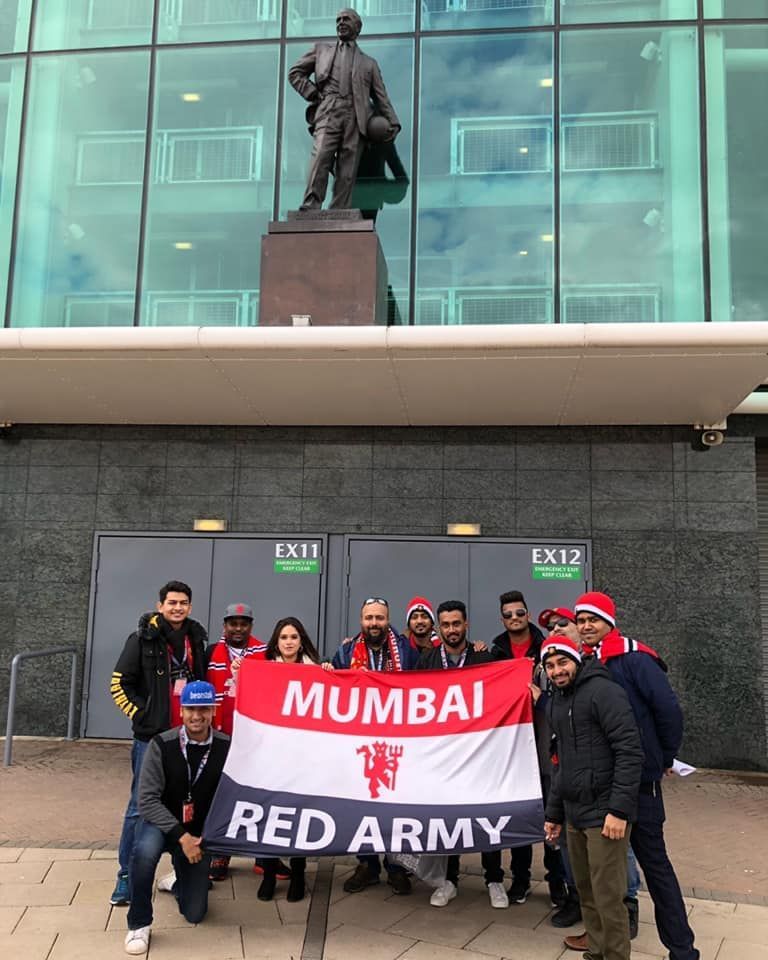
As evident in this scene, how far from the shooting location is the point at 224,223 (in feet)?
33.9

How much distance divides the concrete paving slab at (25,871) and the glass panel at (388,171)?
6.60 metres

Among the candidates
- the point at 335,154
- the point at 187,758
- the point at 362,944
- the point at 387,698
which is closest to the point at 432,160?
the point at 335,154

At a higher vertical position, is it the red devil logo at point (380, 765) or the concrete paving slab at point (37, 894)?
the red devil logo at point (380, 765)

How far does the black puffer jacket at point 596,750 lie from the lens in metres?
3.95

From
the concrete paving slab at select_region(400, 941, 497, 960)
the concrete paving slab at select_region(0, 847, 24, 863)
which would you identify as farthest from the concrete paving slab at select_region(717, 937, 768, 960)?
the concrete paving slab at select_region(0, 847, 24, 863)

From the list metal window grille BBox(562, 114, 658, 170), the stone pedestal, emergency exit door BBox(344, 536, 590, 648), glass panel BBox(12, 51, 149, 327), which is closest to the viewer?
the stone pedestal

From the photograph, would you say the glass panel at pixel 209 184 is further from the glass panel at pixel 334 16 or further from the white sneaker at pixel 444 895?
the white sneaker at pixel 444 895

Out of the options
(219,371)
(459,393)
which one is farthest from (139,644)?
(459,393)

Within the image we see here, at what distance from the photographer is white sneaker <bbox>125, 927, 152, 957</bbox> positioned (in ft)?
14.2

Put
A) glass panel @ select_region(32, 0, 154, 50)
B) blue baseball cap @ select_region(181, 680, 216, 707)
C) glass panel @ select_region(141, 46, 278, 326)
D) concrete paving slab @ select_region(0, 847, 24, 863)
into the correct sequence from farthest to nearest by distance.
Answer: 1. glass panel @ select_region(32, 0, 154, 50)
2. glass panel @ select_region(141, 46, 278, 326)
3. concrete paving slab @ select_region(0, 847, 24, 863)
4. blue baseball cap @ select_region(181, 680, 216, 707)

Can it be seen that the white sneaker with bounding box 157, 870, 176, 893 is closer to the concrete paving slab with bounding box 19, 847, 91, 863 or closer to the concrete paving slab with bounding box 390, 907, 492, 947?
the concrete paving slab with bounding box 19, 847, 91, 863

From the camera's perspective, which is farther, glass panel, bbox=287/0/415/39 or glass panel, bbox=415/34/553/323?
glass panel, bbox=287/0/415/39

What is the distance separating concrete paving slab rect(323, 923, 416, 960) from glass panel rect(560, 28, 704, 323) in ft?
23.0

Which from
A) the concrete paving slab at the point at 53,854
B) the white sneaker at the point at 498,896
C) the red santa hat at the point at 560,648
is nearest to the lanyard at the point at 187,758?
the concrete paving slab at the point at 53,854
